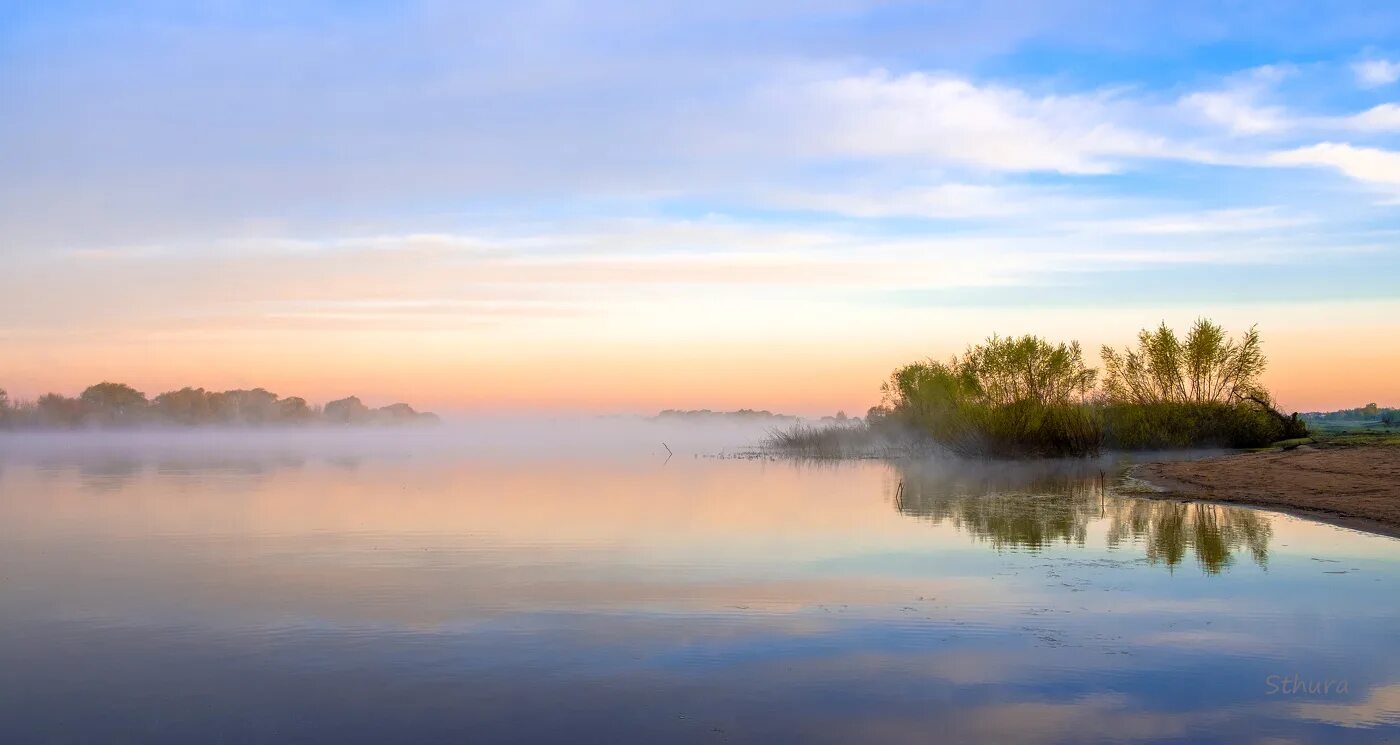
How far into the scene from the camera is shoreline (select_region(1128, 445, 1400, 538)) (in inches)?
655

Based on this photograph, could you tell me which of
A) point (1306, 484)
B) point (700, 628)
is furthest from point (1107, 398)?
point (700, 628)

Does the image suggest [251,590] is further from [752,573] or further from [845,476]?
[845,476]

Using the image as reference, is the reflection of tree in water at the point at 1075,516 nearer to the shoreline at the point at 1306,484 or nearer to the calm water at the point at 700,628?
the calm water at the point at 700,628

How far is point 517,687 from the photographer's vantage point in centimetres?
707

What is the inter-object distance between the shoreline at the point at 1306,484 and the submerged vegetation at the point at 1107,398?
11.6 metres

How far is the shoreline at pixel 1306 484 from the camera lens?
1663 cm

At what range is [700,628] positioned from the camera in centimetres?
892

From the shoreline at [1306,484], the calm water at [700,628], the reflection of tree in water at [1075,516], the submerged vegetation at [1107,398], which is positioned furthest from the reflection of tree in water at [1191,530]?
the submerged vegetation at [1107,398]

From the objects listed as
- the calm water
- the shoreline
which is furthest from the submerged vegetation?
the calm water

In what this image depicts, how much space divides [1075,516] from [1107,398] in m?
35.6

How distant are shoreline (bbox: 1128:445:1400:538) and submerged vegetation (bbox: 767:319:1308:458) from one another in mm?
11560

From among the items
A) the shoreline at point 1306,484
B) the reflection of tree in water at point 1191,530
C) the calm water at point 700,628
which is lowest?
the calm water at point 700,628

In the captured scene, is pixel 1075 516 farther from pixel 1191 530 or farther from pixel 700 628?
pixel 700 628

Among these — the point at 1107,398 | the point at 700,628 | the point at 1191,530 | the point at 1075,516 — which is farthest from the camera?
the point at 1107,398
